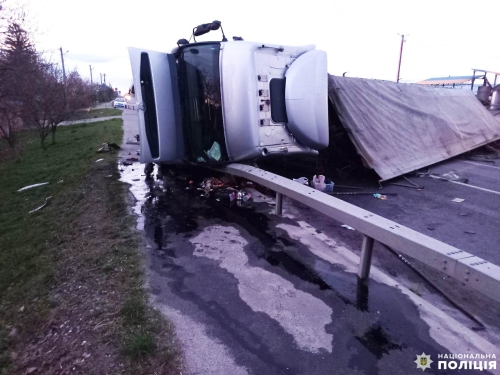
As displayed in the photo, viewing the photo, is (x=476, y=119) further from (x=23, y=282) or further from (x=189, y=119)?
(x=23, y=282)

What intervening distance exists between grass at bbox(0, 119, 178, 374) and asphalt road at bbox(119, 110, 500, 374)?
21 centimetres

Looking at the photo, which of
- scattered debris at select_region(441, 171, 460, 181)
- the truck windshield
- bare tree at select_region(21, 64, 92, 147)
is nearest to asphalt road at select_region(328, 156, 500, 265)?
scattered debris at select_region(441, 171, 460, 181)

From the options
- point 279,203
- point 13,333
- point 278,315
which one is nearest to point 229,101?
point 279,203

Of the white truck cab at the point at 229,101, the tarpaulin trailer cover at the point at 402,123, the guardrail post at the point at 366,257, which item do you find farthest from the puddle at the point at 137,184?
the tarpaulin trailer cover at the point at 402,123

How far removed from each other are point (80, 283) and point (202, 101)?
2.86m

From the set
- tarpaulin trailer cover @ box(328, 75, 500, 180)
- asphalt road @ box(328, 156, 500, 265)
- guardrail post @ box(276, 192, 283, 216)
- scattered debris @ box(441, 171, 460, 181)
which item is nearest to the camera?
asphalt road @ box(328, 156, 500, 265)

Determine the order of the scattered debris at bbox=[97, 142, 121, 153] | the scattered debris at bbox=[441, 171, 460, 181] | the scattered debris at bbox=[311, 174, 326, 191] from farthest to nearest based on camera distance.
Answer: the scattered debris at bbox=[97, 142, 121, 153] → the scattered debris at bbox=[441, 171, 460, 181] → the scattered debris at bbox=[311, 174, 326, 191]

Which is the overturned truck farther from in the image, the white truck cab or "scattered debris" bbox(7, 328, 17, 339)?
"scattered debris" bbox(7, 328, 17, 339)

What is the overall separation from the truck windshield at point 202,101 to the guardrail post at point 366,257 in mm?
2625

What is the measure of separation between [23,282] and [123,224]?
127cm

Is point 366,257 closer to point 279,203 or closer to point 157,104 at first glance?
point 279,203

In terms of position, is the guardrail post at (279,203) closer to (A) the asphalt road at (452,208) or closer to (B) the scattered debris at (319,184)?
(B) the scattered debris at (319,184)

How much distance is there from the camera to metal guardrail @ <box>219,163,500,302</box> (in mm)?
1984

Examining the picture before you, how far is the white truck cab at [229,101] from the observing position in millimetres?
4652
